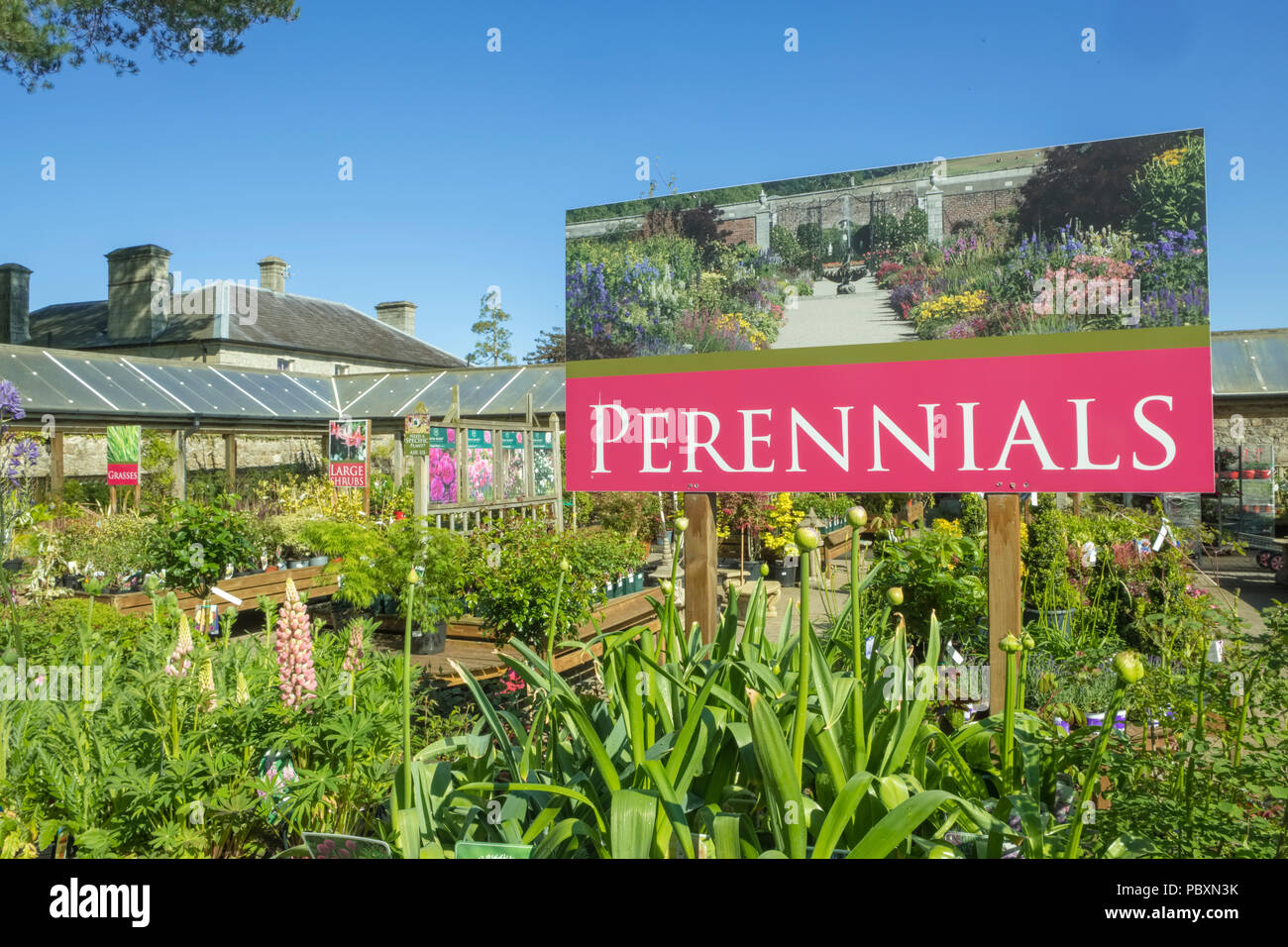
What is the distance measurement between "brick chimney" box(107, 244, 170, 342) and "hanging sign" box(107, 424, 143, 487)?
14.2 meters

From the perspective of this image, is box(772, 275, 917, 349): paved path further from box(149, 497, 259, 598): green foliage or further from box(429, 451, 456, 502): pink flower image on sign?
box(149, 497, 259, 598): green foliage

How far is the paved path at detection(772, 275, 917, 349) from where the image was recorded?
254cm

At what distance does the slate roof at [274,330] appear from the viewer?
2344cm

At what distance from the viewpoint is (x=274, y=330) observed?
24281 millimetres

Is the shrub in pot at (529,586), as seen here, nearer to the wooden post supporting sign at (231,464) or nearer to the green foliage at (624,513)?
the green foliage at (624,513)

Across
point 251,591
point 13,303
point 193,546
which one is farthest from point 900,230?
point 13,303

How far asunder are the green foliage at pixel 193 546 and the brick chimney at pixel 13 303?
19836 millimetres

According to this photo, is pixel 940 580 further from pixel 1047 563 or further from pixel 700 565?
pixel 700 565

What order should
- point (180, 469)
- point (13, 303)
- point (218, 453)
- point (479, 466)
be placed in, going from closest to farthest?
1. point (479, 466)
2. point (180, 469)
3. point (218, 453)
4. point (13, 303)

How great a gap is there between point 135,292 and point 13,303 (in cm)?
309

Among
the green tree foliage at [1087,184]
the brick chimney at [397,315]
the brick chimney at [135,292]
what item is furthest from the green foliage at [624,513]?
the brick chimney at [397,315]

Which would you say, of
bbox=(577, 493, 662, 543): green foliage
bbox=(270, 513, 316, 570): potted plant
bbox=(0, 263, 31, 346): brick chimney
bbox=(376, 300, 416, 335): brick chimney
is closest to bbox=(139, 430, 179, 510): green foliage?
bbox=(270, 513, 316, 570): potted plant
